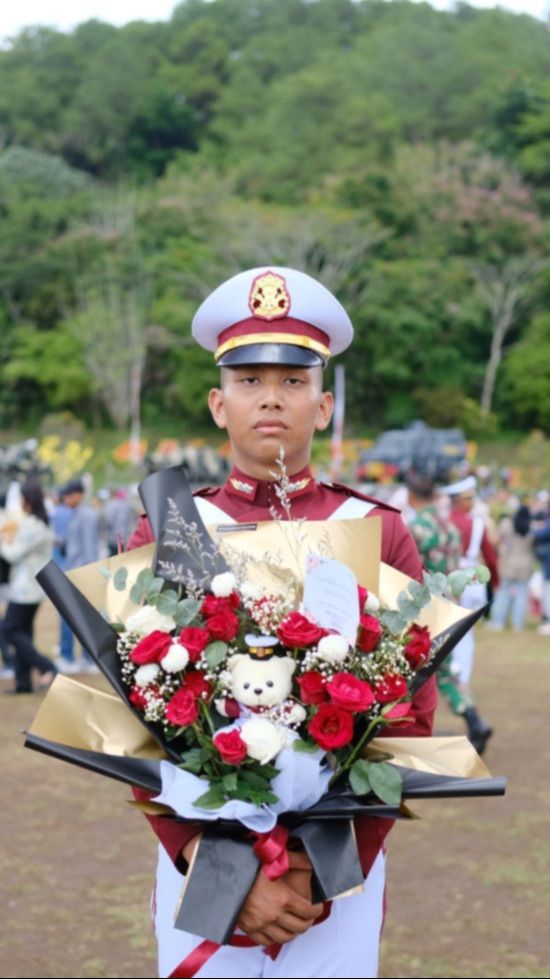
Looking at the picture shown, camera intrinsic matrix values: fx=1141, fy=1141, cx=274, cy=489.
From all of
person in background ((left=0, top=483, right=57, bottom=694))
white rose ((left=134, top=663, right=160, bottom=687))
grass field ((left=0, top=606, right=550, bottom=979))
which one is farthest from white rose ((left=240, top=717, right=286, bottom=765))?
person in background ((left=0, top=483, right=57, bottom=694))

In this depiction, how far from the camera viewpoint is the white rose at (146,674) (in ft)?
7.16

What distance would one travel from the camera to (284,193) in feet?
210

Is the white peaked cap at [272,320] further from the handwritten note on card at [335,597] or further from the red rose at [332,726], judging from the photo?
the red rose at [332,726]

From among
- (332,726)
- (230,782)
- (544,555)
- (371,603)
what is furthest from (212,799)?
(544,555)

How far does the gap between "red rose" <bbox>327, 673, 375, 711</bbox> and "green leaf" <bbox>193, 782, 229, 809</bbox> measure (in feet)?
0.90

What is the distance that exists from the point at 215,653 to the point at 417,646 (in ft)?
1.30

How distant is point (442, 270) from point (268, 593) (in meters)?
52.2

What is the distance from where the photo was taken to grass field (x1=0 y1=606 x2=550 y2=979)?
171 inches

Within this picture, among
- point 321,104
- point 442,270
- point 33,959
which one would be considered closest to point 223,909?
point 33,959

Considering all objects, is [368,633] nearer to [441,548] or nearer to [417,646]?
[417,646]

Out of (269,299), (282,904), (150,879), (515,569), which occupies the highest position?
(269,299)

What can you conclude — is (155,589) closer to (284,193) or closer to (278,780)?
(278,780)

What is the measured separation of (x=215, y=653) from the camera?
217 centimetres

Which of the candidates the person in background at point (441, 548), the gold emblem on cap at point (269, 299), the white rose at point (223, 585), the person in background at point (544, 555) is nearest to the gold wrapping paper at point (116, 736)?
the white rose at point (223, 585)
